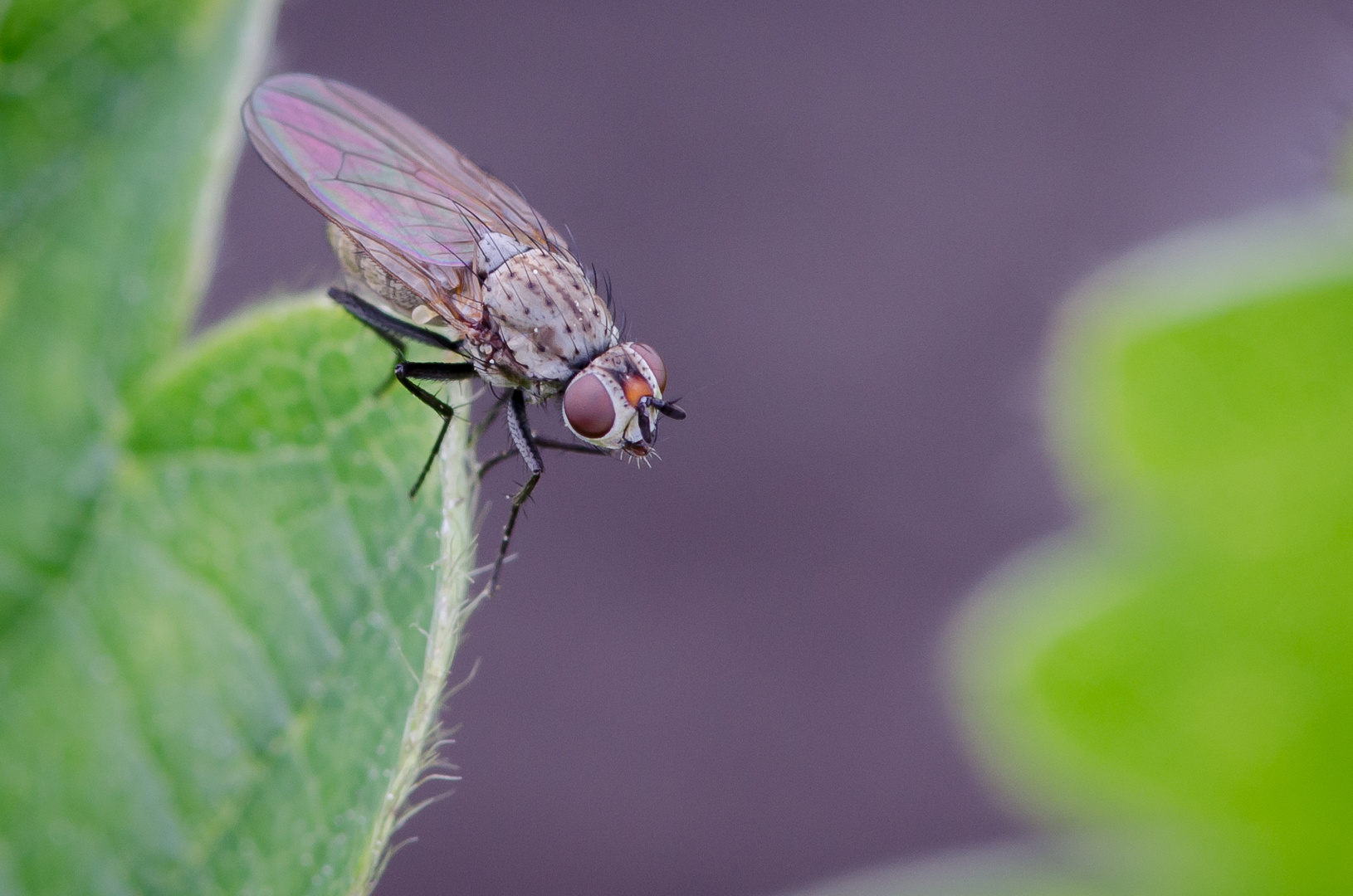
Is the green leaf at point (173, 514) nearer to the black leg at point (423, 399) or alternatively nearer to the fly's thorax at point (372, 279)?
the black leg at point (423, 399)

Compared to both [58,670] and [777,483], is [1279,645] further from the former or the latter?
[777,483]

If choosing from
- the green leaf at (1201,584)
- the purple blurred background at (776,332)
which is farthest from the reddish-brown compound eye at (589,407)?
the purple blurred background at (776,332)

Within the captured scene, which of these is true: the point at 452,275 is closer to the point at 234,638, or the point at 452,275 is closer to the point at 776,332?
the point at 234,638

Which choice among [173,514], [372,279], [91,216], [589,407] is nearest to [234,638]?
[173,514]

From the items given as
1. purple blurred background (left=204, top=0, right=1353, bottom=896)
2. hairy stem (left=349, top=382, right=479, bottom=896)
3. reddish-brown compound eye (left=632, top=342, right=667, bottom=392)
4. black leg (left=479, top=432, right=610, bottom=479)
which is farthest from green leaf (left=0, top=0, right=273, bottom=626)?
purple blurred background (left=204, top=0, right=1353, bottom=896)

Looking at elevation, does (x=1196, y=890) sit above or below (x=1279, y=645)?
below

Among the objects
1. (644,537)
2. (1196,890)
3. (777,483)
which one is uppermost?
(777,483)

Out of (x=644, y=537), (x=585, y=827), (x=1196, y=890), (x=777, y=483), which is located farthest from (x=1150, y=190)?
(x=1196, y=890)

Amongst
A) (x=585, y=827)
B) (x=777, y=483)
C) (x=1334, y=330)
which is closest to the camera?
(x=1334, y=330)
